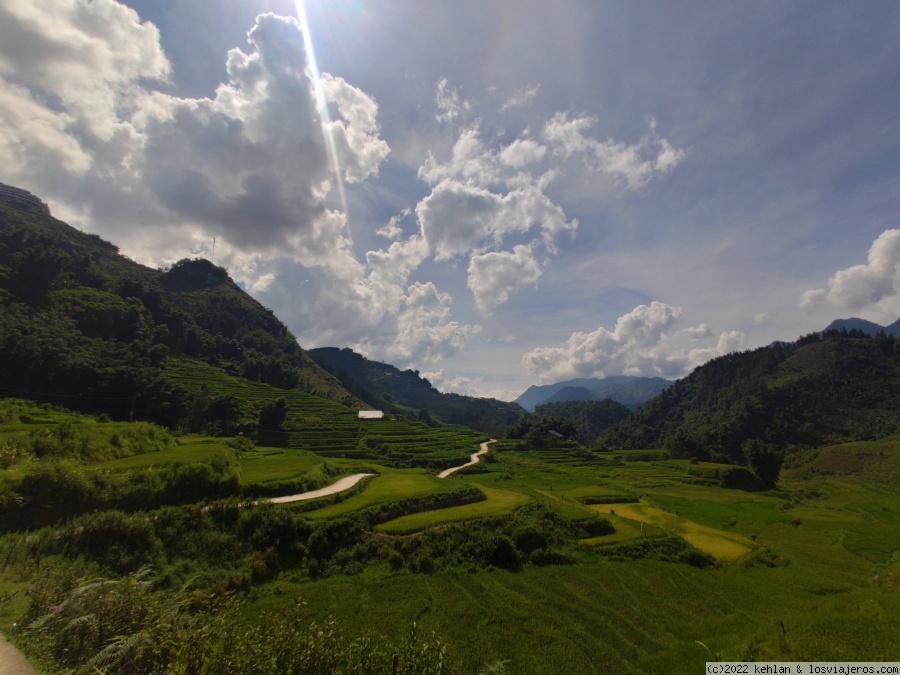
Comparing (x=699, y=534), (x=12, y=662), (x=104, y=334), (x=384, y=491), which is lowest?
(x=699, y=534)

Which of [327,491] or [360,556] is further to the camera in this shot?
[327,491]

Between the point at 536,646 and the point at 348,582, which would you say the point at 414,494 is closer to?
the point at 348,582

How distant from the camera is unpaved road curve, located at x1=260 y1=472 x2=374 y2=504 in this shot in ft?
81.4

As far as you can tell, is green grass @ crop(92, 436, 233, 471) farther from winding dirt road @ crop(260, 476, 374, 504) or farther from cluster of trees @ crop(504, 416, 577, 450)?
cluster of trees @ crop(504, 416, 577, 450)

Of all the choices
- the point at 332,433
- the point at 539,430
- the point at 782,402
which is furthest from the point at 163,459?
the point at 782,402

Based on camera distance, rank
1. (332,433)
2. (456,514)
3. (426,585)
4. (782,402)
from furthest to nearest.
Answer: (782,402) < (332,433) < (456,514) < (426,585)

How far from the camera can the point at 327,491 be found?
28.1 meters

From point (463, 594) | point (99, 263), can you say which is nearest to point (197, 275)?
point (99, 263)

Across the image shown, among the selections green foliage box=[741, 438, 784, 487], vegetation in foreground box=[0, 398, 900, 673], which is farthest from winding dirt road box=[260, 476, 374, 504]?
green foliage box=[741, 438, 784, 487]

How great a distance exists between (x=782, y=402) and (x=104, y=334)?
193 meters

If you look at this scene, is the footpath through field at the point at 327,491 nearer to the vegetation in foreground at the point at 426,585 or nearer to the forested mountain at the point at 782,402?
the vegetation in foreground at the point at 426,585

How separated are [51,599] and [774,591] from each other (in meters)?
32.0

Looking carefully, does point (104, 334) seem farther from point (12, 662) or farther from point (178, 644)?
point (178, 644)

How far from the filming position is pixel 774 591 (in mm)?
20719
